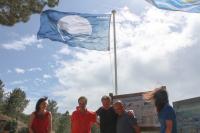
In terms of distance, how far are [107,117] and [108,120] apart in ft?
0.24

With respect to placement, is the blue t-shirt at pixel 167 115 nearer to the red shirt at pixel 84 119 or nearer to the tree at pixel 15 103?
the red shirt at pixel 84 119

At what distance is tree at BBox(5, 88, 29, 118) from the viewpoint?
56.2 metres

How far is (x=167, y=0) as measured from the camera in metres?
11.4

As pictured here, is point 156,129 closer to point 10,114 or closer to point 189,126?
point 189,126

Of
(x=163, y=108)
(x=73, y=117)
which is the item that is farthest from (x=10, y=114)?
(x=163, y=108)

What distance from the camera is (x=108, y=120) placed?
10.4 m

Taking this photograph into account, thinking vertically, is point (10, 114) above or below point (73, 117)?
above

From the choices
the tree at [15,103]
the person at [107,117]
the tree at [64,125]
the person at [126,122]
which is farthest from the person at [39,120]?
the tree at [64,125]

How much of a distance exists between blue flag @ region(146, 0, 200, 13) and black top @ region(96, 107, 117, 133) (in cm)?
290

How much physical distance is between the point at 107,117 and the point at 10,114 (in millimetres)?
46956

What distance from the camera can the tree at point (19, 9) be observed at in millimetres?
20625

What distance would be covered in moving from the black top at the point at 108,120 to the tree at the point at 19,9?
1144 centimetres

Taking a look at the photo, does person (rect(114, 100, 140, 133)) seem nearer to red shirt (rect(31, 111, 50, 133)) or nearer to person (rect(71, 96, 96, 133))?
person (rect(71, 96, 96, 133))

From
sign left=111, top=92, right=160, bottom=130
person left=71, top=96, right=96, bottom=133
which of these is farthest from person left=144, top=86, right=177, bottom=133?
person left=71, top=96, right=96, bottom=133
